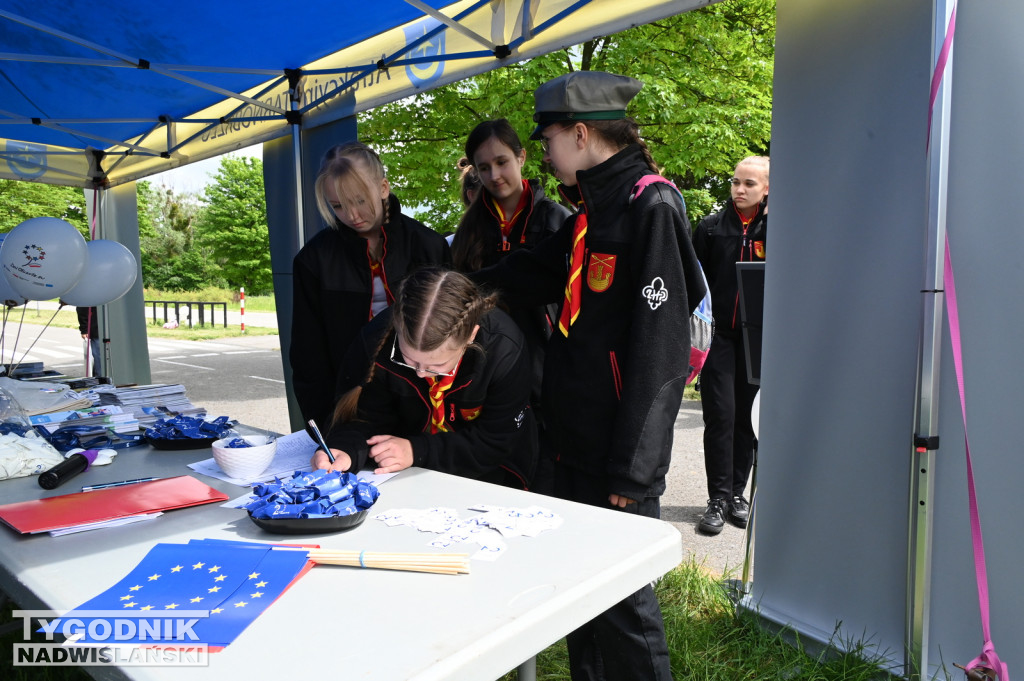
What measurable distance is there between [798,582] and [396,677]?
171cm

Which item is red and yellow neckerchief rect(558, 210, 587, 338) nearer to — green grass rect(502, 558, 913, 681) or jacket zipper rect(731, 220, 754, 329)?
green grass rect(502, 558, 913, 681)

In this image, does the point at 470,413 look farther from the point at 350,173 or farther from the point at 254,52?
the point at 254,52

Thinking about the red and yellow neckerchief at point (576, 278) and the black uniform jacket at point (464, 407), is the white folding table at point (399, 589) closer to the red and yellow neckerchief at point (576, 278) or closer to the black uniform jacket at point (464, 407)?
the black uniform jacket at point (464, 407)

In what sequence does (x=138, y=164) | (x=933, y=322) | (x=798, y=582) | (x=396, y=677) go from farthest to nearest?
1. (x=138, y=164)
2. (x=798, y=582)
3. (x=933, y=322)
4. (x=396, y=677)

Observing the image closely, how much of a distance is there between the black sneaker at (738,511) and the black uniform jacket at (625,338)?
208 cm

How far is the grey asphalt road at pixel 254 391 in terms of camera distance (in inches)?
134

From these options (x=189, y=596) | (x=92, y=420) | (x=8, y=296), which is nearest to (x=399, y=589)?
(x=189, y=596)

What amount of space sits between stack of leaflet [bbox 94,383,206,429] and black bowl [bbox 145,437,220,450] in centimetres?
33

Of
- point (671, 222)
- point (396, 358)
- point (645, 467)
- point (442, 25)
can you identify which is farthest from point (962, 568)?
point (442, 25)

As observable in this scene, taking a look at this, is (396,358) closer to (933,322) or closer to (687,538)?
(933,322)

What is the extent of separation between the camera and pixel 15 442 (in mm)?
1787

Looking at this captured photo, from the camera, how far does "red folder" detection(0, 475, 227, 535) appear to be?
1349 mm

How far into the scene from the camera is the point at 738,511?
3.63 meters

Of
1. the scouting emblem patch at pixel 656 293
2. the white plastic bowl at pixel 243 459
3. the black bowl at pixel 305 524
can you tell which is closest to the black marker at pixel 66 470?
the white plastic bowl at pixel 243 459
